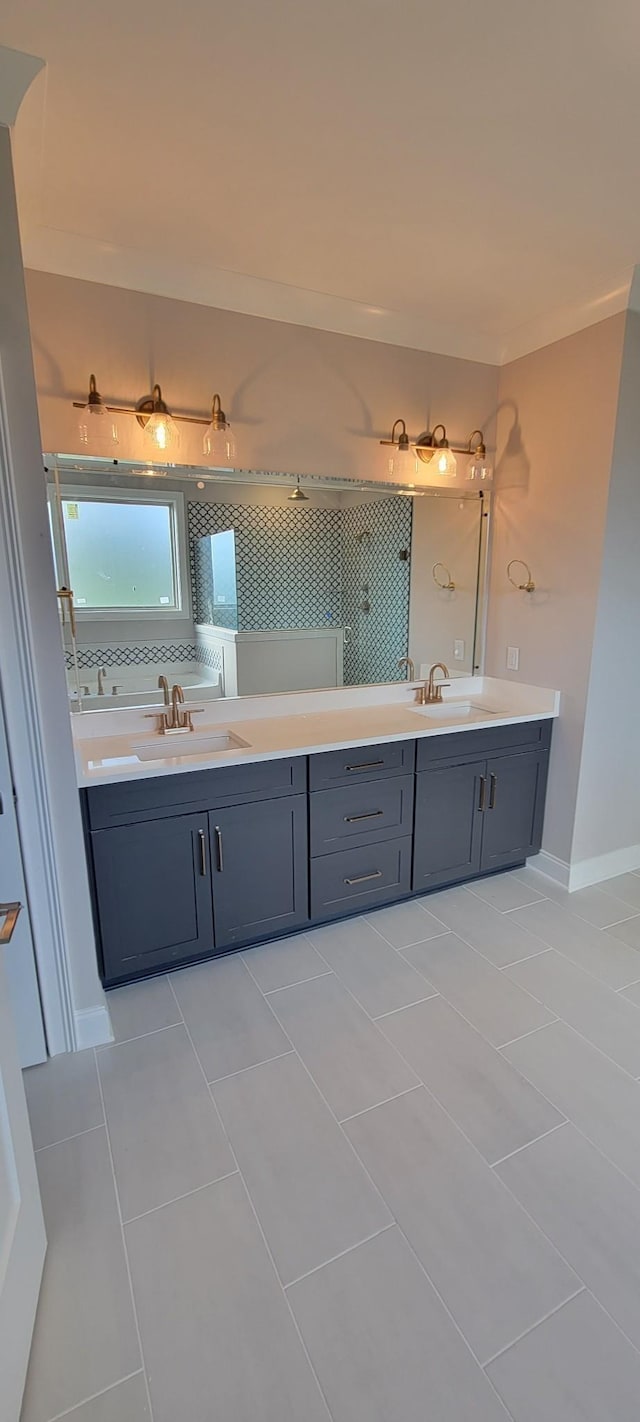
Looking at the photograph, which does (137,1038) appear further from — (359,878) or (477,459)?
(477,459)

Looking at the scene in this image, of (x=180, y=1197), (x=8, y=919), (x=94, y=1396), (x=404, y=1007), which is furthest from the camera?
(x=404, y=1007)

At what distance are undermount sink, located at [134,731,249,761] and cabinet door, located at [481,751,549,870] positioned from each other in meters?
1.19

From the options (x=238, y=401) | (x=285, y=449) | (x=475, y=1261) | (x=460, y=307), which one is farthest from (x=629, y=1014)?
(x=460, y=307)

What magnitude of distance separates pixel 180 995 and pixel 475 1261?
4.00 feet

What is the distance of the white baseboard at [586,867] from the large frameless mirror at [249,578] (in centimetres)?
117

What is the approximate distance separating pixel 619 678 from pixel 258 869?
1.84 m

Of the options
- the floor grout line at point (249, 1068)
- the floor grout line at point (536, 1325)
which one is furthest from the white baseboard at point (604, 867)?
the floor grout line at point (536, 1325)

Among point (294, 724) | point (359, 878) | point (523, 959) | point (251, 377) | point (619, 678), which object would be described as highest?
point (251, 377)

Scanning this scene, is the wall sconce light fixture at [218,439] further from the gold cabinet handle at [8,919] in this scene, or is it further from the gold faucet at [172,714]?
the gold cabinet handle at [8,919]

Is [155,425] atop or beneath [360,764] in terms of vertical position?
atop

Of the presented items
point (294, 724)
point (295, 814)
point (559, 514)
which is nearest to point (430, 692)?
point (294, 724)

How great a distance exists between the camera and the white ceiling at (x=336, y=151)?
4.24 feet

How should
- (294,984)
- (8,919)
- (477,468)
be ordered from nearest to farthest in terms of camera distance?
(8,919)
(294,984)
(477,468)

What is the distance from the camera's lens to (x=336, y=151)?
1.65 meters
